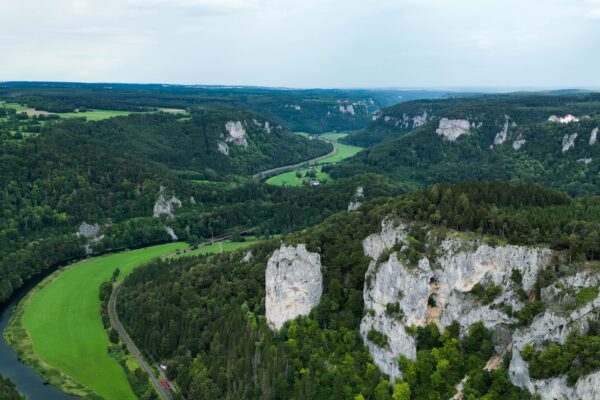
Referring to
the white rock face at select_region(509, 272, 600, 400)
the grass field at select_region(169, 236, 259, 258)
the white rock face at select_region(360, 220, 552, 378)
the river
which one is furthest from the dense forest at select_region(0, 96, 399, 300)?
the white rock face at select_region(509, 272, 600, 400)

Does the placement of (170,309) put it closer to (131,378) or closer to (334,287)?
(131,378)

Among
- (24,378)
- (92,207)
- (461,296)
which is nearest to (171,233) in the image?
(92,207)

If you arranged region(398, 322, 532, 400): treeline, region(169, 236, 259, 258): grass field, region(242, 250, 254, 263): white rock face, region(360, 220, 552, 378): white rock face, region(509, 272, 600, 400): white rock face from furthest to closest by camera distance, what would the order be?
region(169, 236, 259, 258): grass field → region(242, 250, 254, 263): white rock face → region(360, 220, 552, 378): white rock face → region(398, 322, 532, 400): treeline → region(509, 272, 600, 400): white rock face

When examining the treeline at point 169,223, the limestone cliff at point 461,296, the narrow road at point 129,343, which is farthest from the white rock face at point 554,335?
the treeline at point 169,223

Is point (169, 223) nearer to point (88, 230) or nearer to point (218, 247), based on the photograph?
point (88, 230)

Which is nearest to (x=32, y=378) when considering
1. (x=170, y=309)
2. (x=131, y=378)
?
(x=131, y=378)

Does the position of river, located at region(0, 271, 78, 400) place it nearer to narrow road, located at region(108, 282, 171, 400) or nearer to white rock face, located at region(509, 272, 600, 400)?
narrow road, located at region(108, 282, 171, 400)
